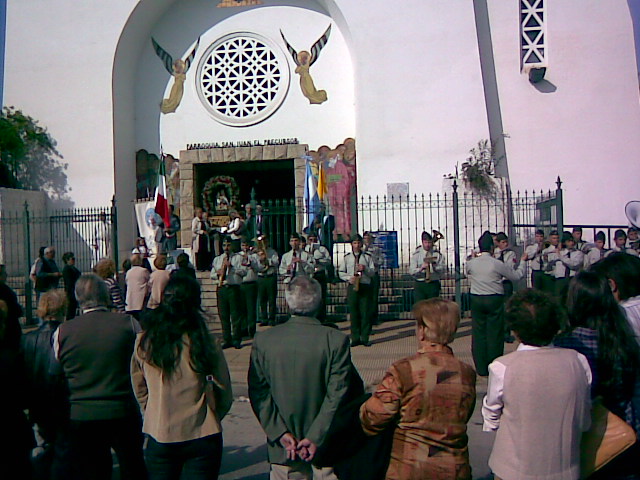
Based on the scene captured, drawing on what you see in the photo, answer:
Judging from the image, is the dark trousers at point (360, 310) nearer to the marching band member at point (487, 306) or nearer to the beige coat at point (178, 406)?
the marching band member at point (487, 306)

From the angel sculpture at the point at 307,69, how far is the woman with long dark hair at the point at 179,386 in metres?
15.0

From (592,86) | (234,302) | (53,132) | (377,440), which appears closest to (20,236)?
(53,132)

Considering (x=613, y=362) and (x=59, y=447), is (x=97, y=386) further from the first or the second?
(x=613, y=362)

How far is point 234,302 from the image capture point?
10.9 m

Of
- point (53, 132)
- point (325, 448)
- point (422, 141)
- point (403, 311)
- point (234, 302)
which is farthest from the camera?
point (53, 132)

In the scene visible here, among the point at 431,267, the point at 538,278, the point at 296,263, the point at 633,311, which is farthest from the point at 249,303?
the point at 633,311

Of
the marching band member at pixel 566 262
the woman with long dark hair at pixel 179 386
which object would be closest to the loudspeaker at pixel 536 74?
the marching band member at pixel 566 262

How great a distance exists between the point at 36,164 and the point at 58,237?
2.11 meters

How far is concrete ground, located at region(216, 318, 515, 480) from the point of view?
221 inches

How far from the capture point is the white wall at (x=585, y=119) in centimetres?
1655

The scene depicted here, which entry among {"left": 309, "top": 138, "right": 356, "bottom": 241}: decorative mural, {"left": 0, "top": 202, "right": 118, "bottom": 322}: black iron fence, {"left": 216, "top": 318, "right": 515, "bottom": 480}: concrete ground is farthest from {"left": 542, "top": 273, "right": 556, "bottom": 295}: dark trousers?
{"left": 0, "top": 202, "right": 118, "bottom": 322}: black iron fence

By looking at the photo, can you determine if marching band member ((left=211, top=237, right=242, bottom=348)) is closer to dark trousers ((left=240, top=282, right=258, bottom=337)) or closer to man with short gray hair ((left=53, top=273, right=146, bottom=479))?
dark trousers ((left=240, top=282, right=258, bottom=337))

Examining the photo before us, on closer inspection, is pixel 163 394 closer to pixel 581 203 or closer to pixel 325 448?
pixel 325 448

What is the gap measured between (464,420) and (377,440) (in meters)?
0.43
